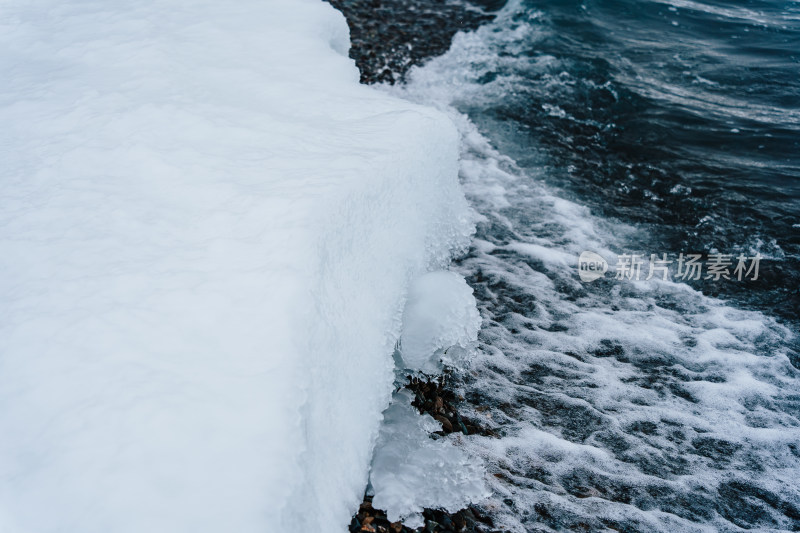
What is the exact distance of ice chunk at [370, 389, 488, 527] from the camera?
2436mm

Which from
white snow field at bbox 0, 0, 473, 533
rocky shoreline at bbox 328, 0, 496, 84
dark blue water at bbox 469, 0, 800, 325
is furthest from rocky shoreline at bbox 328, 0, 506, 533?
dark blue water at bbox 469, 0, 800, 325

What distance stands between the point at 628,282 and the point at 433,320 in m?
2.52

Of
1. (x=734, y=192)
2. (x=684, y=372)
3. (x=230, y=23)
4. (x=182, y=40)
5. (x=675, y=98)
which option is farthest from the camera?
(x=675, y=98)

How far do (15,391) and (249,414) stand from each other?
1.01 meters

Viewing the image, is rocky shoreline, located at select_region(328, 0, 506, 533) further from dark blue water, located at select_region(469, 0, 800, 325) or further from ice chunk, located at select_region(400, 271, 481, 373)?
dark blue water, located at select_region(469, 0, 800, 325)

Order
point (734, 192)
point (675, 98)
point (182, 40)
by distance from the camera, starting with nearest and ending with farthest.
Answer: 1. point (182, 40)
2. point (734, 192)
3. point (675, 98)

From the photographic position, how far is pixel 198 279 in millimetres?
2342

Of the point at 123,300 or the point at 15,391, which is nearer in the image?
the point at 15,391

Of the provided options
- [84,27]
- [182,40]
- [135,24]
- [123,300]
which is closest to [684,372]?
[123,300]

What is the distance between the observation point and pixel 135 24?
15.5ft

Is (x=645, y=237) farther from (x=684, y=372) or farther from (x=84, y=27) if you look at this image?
(x=84, y=27)

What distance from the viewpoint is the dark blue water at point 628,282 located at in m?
3.00

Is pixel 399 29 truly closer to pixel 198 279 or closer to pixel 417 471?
pixel 198 279

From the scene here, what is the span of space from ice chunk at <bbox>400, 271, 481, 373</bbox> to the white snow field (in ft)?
0.62
